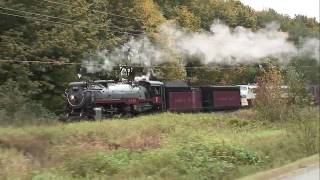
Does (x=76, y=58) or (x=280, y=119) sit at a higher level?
(x=76, y=58)

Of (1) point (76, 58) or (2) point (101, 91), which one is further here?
(1) point (76, 58)

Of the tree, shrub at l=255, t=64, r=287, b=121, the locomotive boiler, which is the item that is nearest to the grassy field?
the locomotive boiler

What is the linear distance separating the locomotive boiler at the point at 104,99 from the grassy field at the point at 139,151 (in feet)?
14.8

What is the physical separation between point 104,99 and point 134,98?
9.65 ft

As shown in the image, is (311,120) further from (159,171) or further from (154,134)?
(159,171)

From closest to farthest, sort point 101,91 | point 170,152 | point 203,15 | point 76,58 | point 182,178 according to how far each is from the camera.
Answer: point 182,178
point 170,152
point 101,91
point 76,58
point 203,15

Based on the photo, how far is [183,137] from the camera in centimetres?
2894

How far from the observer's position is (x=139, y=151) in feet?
86.3

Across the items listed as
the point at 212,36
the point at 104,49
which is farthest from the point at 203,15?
the point at 104,49

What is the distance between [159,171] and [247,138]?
11.9 meters

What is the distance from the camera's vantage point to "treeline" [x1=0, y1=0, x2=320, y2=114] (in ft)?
123

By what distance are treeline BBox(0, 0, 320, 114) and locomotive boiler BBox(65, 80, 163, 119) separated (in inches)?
81.3

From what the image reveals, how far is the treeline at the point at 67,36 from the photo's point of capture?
1481 inches

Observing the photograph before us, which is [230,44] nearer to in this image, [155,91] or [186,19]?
[186,19]
